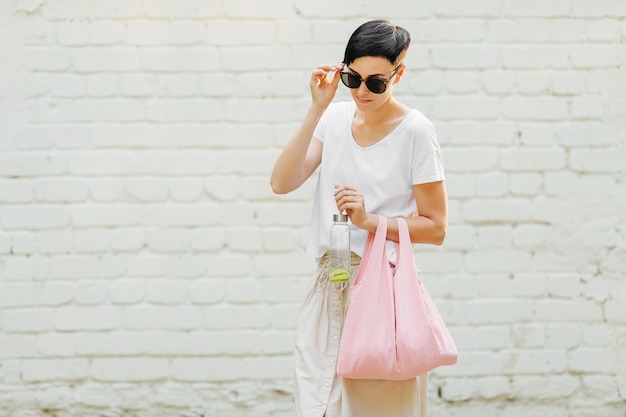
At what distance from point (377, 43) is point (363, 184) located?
41 centimetres

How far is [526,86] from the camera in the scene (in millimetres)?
4449

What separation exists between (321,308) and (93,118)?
2048 millimetres

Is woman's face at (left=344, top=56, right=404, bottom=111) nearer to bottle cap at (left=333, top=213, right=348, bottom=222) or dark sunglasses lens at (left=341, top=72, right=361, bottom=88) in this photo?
dark sunglasses lens at (left=341, top=72, right=361, bottom=88)

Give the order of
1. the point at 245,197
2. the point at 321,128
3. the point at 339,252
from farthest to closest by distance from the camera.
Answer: the point at 245,197
the point at 321,128
the point at 339,252

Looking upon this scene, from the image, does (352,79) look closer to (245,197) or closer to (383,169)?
(383,169)

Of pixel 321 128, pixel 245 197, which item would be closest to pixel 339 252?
pixel 321 128

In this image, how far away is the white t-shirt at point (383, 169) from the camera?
2660 mm

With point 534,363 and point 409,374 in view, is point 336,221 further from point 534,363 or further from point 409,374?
point 534,363

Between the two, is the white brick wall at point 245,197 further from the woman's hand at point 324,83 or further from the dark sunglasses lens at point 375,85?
the dark sunglasses lens at point 375,85

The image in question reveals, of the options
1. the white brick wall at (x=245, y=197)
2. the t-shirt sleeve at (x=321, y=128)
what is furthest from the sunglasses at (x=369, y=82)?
the white brick wall at (x=245, y=197)

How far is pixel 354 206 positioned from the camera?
2553 mm

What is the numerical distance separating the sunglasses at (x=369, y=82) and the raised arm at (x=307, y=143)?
0.32 ft

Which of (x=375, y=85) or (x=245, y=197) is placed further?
(x=245, y=197)

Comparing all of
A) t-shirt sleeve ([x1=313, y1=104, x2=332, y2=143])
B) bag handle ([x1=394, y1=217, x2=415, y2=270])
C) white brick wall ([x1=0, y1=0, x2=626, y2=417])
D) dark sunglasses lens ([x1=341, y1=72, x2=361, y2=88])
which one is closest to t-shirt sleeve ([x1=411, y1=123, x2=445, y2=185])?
bag handle ([x1=394, y1=217, x2=415, y2=270])
